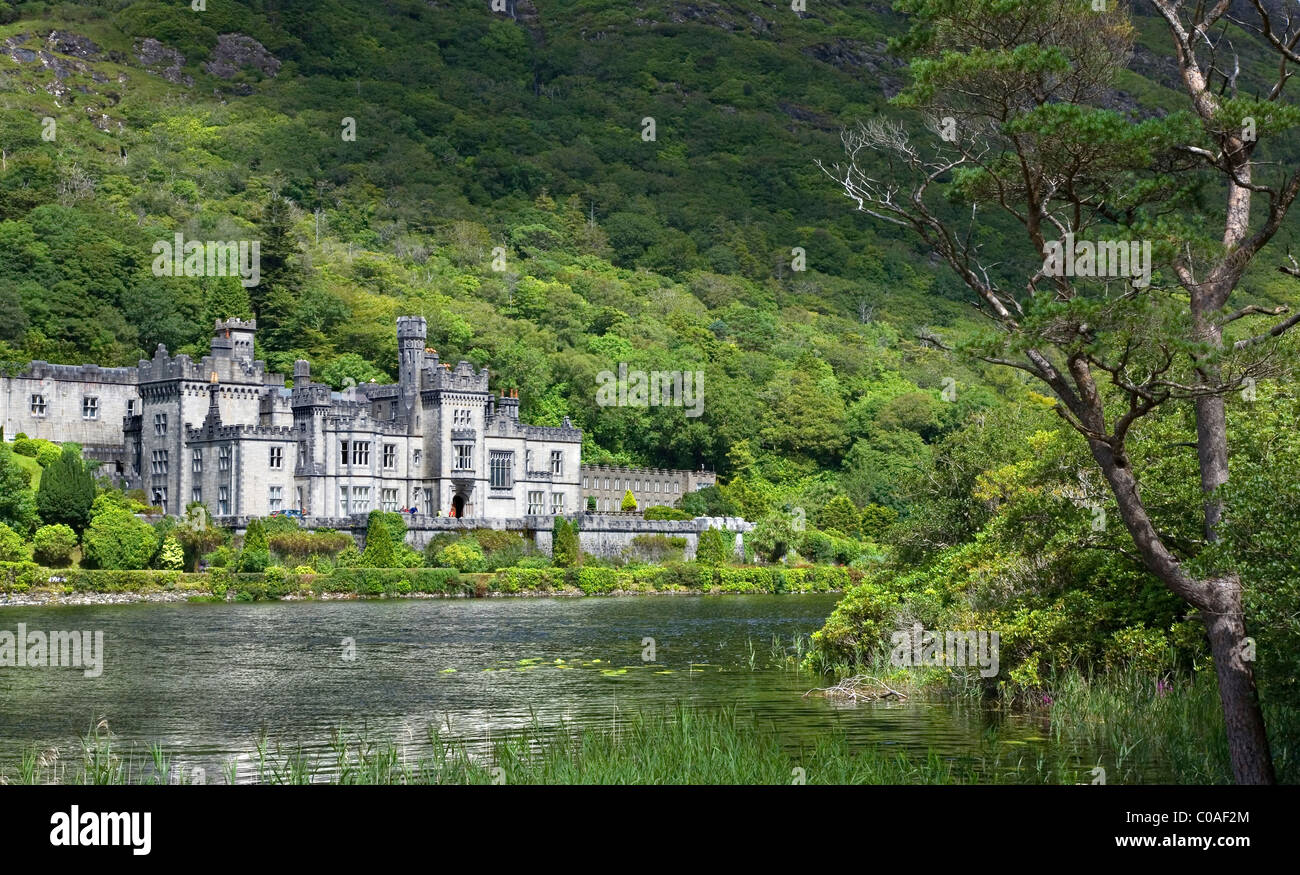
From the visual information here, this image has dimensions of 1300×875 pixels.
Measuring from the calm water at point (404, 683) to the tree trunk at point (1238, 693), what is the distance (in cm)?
380

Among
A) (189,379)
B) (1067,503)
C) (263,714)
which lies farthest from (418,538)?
(1067,503)

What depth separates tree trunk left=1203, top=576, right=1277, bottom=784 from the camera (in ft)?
59.9

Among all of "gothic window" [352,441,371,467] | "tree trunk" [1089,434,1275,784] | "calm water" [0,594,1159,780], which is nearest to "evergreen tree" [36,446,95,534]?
"calm water" [0,594,1159,780]

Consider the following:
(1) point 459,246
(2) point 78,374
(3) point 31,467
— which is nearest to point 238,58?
(1) point 459,246

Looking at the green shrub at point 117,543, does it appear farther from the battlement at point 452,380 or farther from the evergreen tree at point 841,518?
the evergreen tree at point 841,518

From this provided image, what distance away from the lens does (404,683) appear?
Answer: 111 ft

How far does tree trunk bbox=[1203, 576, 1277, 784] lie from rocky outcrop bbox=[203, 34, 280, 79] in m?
183

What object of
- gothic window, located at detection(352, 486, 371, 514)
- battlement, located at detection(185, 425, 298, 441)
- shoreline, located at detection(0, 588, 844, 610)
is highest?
battlement, located at detection(185, 425, 298, 441)

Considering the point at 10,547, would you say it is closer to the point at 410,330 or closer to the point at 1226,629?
the point at 410,330

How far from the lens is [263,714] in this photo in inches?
1130

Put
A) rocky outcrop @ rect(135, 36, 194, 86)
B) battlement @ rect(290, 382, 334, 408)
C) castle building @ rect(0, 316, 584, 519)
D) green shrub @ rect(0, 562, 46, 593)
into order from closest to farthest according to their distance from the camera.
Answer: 1. green shrub @ rect(0, 562, 46, 593)
2. castle building @ rect(0, 316, 584, 519)
3. battlement @ rect(290, 382, 334, 408)
4. rocky outcrop @ rect(135, 36, 194, 86)

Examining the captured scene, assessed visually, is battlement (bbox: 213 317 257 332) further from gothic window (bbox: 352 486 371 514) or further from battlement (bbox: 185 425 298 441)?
gothic window (bbox: 352 486 371 514)
